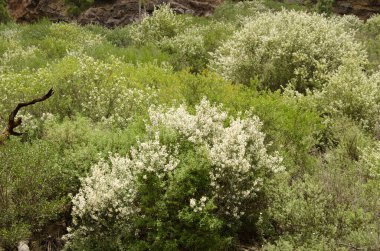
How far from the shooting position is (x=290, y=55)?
65.5ft

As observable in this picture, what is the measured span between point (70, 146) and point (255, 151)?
187 inches

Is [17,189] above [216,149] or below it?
below

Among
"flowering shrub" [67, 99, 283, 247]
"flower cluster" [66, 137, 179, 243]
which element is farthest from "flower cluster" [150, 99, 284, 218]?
"flower cluster" [66, 137, 179, 243]

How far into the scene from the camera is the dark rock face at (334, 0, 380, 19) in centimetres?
4772

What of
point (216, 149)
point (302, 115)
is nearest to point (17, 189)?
point (216, 149)

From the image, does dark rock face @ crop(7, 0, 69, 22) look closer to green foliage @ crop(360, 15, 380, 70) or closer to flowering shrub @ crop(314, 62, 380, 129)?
green foliage @ crop(360, 15, 380, 70)

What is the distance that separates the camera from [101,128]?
1247 centimetres

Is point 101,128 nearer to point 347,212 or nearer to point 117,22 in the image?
point 347,212

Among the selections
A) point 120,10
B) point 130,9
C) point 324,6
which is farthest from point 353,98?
point 120,10

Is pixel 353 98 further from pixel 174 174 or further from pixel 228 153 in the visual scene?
pixel 174 174

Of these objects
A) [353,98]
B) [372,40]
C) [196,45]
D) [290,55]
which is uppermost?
[353,98]

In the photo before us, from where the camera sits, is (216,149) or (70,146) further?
(70,146)

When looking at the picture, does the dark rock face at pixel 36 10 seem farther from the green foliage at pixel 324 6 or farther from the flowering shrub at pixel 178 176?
the flowering shrub at pixel 178 176

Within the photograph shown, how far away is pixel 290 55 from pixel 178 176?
42.7ft
